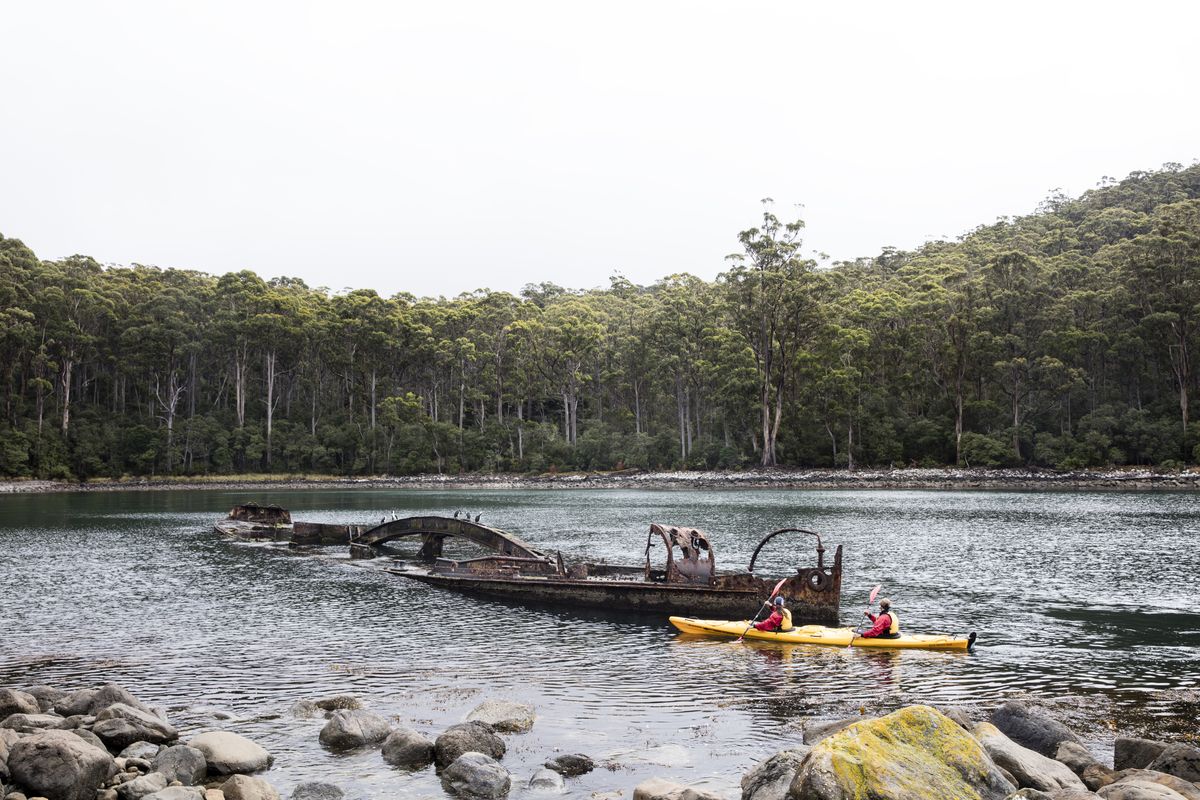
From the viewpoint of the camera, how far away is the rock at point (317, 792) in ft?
37.7

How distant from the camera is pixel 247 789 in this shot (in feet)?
36.6

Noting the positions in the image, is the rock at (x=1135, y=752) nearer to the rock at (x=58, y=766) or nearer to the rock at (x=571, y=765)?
the rock at (x=571, y=765)

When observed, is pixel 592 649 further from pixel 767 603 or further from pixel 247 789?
pixel 247 789

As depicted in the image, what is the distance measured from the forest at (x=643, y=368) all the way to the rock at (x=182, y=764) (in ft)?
283

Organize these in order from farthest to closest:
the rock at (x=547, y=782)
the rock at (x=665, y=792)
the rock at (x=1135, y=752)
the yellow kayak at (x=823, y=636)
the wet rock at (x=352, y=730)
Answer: the yellow kayak at (x=823, y=636) → the wet rock at (x=352, y=730) → the rock at (x=547, y=782) → the rock at (x=1135, y=752) → the rock at (x=665, y=792)

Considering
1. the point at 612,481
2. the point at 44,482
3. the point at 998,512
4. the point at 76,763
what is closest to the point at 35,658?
the point at 76,763

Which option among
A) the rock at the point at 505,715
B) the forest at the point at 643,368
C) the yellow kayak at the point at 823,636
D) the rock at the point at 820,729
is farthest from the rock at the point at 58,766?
the forest at the point at 643,368

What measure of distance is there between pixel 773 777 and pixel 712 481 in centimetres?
8514

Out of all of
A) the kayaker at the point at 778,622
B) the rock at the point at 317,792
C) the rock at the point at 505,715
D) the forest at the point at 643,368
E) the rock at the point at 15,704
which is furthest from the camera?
the forest at the point at 643,368

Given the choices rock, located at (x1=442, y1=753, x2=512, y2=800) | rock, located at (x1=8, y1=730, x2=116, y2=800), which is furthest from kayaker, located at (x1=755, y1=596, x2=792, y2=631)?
rock, located at (x1=8, y1=730, x2=116, y2=800)

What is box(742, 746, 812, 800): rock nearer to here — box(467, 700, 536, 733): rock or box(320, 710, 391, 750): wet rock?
box(467, 700, 536, 733): rock

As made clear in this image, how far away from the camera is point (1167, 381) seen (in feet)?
290

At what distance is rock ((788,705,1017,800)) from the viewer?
8922 mm

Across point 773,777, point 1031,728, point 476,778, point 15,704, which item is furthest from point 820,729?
point 15,704
